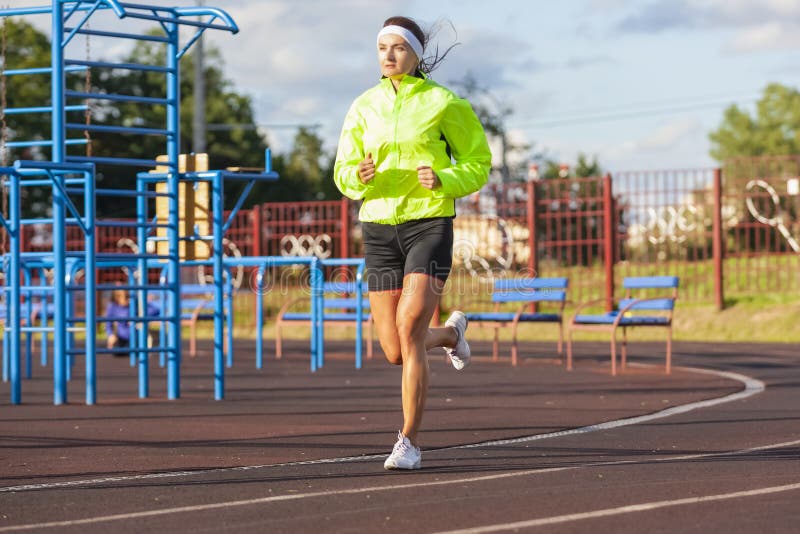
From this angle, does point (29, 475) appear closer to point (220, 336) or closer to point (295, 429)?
point (295, 429)

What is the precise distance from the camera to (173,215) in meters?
12.2

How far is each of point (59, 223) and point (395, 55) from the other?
207 inches

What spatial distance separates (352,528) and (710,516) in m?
1.39

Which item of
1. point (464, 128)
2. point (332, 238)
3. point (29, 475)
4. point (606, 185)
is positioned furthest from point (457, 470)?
→ point (332, 238)

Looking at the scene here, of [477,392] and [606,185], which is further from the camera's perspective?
[606,185]

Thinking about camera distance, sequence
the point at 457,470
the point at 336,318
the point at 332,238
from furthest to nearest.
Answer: the point at 332,238 → the point at 336,318 → the point at 457,470

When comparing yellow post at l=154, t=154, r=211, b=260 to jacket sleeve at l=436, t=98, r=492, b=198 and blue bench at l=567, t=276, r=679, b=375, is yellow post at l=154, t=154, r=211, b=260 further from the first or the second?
jacket sleeve at l=436, t=98, r=492, b=198

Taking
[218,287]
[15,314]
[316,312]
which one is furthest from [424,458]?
[316,312]

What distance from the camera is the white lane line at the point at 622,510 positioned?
5113 millimetres

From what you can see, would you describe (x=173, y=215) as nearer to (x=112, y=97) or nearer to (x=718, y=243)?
(x=112, y=97)

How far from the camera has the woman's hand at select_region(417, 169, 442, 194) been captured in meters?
6.66

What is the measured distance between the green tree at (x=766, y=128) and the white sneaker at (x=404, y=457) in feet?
365

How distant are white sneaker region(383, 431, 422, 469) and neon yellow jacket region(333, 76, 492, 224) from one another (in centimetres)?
110

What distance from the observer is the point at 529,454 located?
24.8 feet
